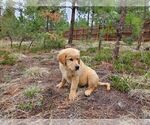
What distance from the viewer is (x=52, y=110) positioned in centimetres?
470

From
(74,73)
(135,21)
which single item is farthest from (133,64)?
A: (135,21)

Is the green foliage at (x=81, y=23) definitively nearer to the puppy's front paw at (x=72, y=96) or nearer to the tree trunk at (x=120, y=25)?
the tree trunk at (x=120, y=25)

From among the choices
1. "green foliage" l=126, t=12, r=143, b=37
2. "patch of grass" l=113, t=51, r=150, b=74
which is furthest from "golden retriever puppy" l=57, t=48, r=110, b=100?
"green foliage" l=126, t=12, r=143, b=37

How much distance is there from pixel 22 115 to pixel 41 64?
3.11 metres

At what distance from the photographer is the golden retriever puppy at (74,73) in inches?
188

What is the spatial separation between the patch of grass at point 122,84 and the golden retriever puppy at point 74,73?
0.17 meters

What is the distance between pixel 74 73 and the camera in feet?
16.3

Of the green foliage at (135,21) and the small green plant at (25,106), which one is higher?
the green foliage at (135,21)

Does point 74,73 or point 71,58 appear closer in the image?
point 71,58

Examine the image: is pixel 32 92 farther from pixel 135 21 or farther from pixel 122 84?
pixel 135 21

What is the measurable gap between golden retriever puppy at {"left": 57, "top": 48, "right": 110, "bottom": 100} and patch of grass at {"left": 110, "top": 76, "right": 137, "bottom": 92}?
0.17 meters

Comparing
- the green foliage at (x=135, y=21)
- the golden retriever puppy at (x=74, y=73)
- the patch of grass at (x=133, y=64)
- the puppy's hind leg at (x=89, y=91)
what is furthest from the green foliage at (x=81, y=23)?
the puppy's hind leg at (x=89, y=91)

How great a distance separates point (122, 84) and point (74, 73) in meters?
0.92

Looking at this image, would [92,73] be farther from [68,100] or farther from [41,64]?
[41,64]
